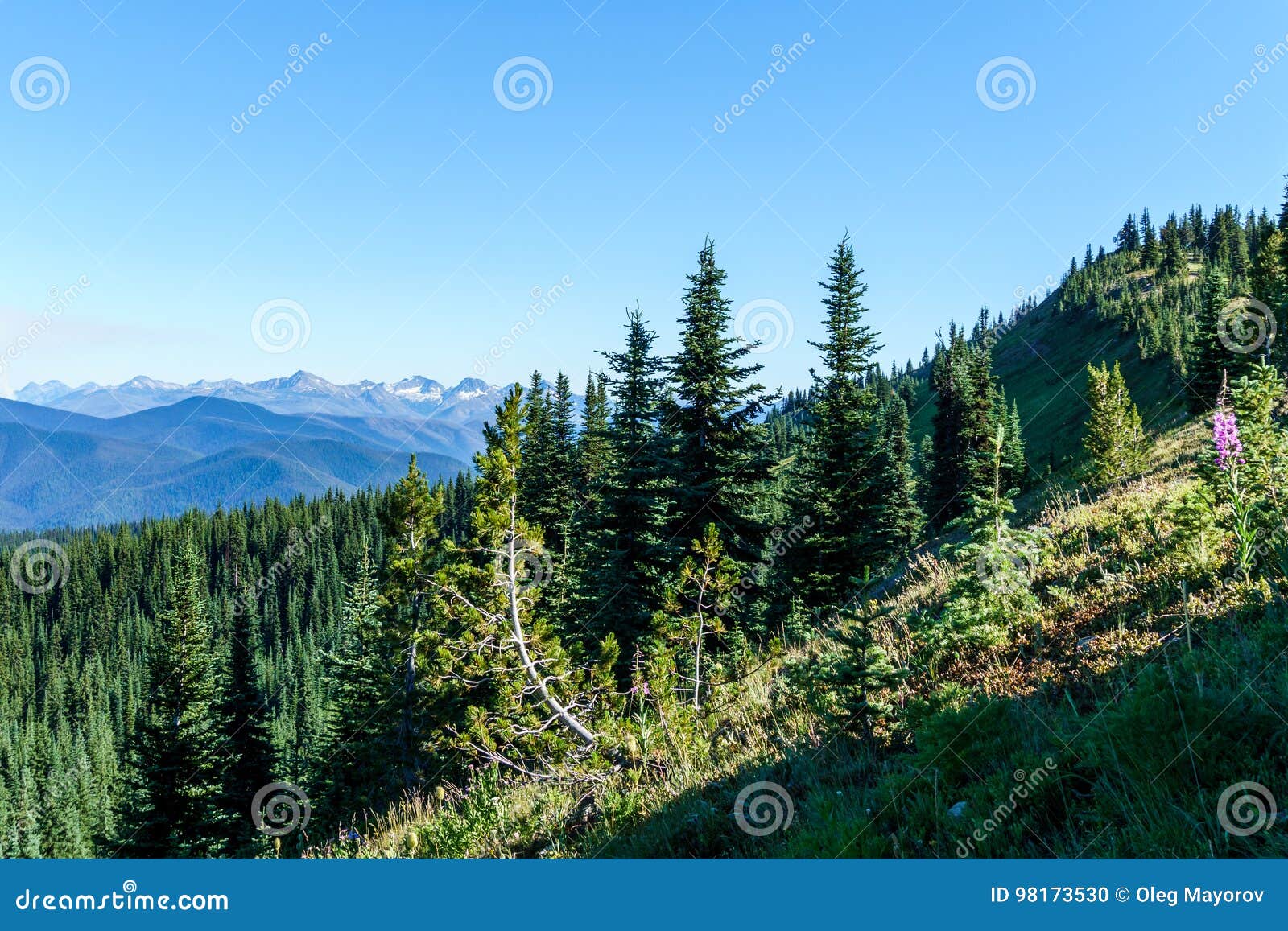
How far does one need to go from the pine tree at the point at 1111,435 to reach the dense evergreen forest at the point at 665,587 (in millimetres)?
205

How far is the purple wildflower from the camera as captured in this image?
20.5ft

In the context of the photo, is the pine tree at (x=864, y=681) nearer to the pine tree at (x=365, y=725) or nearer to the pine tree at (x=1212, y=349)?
the pine tree at (x=365, y=725)

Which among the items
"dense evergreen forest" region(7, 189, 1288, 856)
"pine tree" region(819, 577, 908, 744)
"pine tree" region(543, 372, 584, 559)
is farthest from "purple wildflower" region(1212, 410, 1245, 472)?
"pine tree" region(543, 372, 584, 559)

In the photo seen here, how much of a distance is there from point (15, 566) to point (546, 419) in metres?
176

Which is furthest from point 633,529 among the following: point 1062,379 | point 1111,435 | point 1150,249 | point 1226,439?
point 1150,249

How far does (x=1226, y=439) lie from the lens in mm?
6289

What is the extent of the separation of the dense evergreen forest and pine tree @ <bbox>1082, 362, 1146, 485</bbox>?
0.21 metres

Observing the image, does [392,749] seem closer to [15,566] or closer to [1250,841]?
[1250,841]

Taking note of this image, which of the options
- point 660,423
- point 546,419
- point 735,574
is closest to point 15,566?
point 546,419

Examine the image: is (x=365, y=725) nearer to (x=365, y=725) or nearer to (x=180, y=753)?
(x=365, y=725)

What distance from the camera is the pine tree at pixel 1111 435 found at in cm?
2769

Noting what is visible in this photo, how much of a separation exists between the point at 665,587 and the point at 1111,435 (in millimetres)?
31195

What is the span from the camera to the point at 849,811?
162 inches

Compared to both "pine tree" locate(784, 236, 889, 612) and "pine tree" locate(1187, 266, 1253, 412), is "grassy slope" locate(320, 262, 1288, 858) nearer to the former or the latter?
"pine tree" locate(784, 236, 889, 612)
